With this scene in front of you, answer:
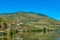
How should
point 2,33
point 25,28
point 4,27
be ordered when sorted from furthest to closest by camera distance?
point 25,28, point 4,27, point 2,33

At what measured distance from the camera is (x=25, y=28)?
440 feet

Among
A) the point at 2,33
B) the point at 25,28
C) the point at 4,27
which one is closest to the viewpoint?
the point at 2,33

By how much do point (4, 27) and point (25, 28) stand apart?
1842 inches

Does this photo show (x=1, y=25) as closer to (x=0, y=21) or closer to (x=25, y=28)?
(x=0, y=21)

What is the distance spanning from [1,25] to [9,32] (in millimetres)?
8030

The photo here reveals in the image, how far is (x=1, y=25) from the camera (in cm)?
9019

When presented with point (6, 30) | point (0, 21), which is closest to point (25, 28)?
point (0, 21)

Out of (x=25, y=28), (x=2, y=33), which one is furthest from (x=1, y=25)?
(x=25, y=28)

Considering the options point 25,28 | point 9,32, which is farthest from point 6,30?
point 25,28

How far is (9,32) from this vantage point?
8350cm

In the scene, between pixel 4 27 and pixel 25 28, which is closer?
pixel 4 27

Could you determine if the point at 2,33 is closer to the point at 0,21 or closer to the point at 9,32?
the point at 9,32

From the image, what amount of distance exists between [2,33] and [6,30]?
4.03m

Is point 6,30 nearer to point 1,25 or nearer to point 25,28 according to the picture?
point 1,25
